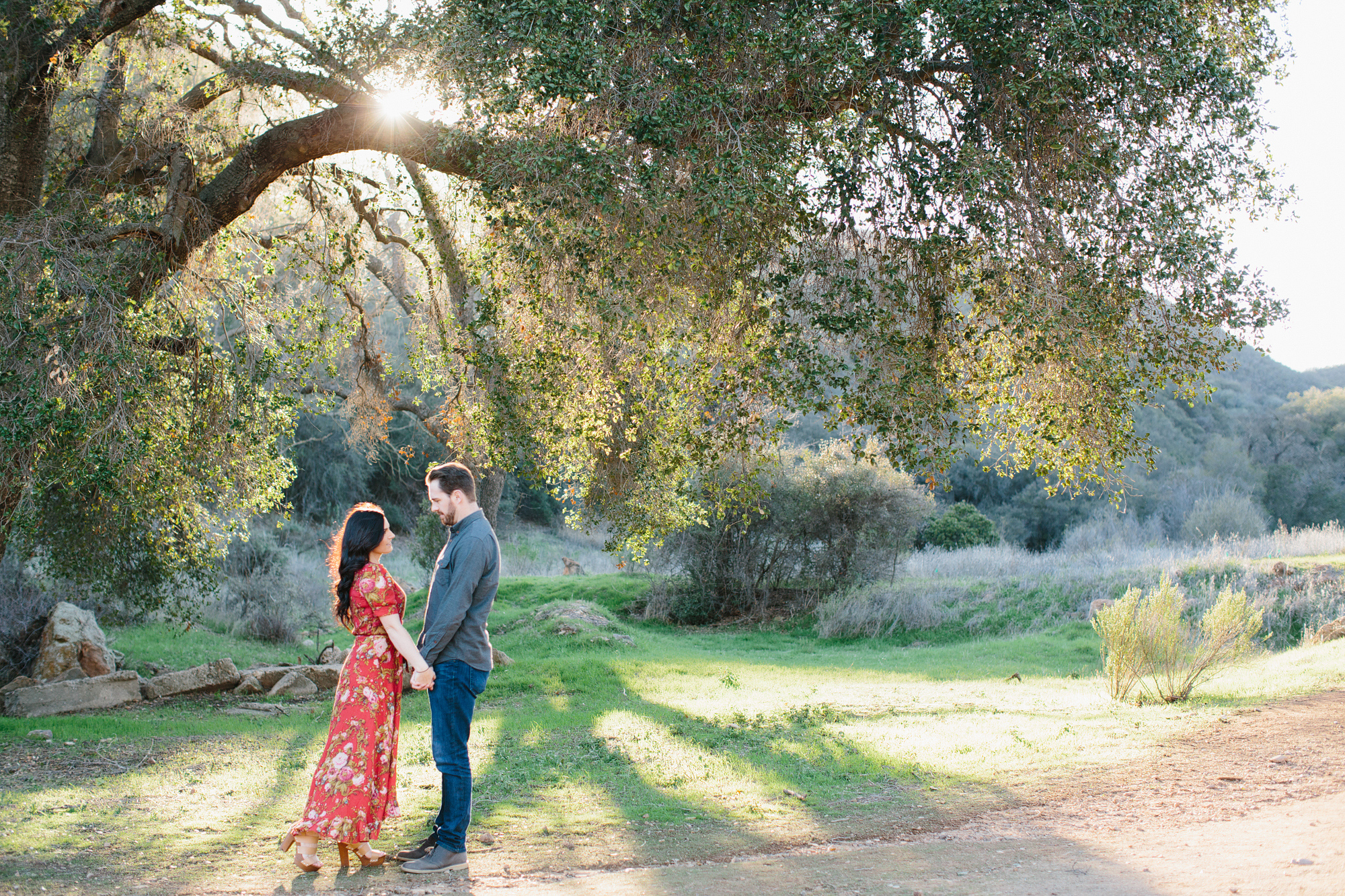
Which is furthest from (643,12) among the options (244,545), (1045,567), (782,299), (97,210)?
(1045,567)

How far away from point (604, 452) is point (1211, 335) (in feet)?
20.4

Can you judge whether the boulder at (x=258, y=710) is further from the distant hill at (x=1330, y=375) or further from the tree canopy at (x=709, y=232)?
the distant hill at (x=1330, y=375)

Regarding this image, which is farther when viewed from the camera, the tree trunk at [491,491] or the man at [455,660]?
the tree trunk at [491,491]

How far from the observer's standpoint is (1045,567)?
20.8 m

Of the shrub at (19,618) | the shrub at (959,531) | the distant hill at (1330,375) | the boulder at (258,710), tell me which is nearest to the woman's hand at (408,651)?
the boulder at (258,710)

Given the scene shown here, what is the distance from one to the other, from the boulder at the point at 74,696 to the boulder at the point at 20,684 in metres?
0.13

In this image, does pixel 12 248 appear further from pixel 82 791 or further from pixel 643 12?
pixel 643 12

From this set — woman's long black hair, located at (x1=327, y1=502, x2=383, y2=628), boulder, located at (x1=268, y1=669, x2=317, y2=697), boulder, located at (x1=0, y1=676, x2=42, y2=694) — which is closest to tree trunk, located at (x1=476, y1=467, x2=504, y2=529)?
boulder, located at (x1=268, y1=669, x2=317, y2=697)

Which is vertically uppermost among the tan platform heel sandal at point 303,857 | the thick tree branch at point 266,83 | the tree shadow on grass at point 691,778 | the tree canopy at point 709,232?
the thick tree branch at point 266,83

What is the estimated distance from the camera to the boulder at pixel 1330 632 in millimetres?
11820

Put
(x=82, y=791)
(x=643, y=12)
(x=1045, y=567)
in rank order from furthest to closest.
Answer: (x=1045, y=567)
(x=643, y=12)
(x=82, y=791)

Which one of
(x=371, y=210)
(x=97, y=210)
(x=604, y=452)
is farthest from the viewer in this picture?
(x=371, y=210)

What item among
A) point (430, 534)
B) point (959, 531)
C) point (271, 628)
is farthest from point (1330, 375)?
point (271, 628)

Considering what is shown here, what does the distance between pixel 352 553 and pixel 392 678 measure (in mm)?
636
